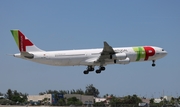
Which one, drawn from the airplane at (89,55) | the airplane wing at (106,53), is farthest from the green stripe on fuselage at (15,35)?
the airplane wing at (106,53)

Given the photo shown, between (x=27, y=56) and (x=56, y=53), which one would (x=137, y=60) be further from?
(x=27, y=56)

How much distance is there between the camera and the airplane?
7406 centimetres

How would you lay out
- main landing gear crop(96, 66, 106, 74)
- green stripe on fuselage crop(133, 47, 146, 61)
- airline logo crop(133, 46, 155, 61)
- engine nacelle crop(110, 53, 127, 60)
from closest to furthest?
engine nacelle crop(110, 53, 127, 60)
main landing gear crop(96, 66, 106, 74)
green stripe on fuselage crop(133, 47, 146, 61)
airline logo crop(133, 46, 155, 61)

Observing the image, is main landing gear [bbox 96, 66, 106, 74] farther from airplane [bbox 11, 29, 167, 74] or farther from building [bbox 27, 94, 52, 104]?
building [bbox 27, 94, 52, 104]

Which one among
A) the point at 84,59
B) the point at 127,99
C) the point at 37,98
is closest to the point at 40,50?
the point at 84,59

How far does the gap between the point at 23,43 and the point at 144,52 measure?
24.7 metres

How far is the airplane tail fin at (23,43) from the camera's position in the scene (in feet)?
244

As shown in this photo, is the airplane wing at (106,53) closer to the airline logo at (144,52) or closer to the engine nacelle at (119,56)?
the engine nacelle at (119,56)

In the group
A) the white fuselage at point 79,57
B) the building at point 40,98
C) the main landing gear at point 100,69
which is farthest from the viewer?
the building at point 40,98

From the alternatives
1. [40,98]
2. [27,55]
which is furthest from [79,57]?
[40,98]

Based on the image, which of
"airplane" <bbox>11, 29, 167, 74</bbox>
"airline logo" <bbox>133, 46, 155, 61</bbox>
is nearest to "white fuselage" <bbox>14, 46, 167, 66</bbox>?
"airplane" <bbox>11, 29, 167, 74</bbox>

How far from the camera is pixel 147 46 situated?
276 feet

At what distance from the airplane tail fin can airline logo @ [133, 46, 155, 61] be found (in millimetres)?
20421

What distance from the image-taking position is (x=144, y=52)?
270 ft
